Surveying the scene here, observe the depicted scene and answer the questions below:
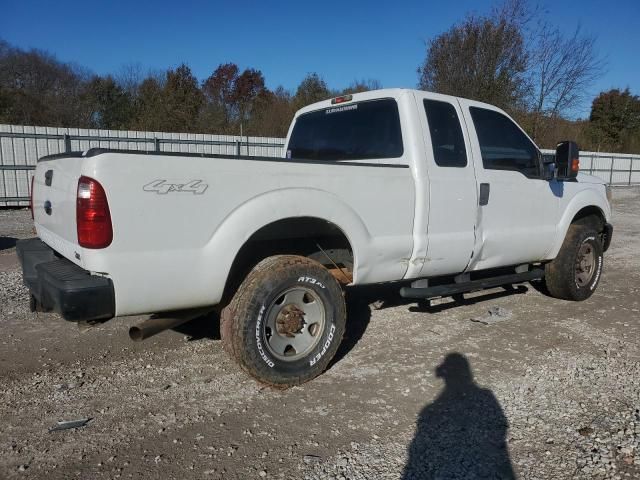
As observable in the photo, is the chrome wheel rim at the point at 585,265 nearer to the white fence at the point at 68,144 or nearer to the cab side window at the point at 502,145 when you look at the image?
the cab side window at the point at 502,145

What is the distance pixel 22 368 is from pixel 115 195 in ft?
6.56

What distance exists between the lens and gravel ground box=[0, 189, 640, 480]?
2.67 metres

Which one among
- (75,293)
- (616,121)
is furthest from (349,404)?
(616,121)

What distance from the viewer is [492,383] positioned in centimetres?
366

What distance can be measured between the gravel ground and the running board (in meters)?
0.46

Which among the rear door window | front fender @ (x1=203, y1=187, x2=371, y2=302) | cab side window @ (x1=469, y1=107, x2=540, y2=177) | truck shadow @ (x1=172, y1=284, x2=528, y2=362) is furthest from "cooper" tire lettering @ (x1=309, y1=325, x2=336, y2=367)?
cab side window @ (x1=469, y1=107, x2=540, y2=177)

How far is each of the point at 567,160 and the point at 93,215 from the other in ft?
14.0

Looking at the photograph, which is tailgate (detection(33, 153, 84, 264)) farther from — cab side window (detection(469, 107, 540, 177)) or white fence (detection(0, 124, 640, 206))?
white fence (detection(0, 124, 640, 206))

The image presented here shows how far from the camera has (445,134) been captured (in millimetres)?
4348

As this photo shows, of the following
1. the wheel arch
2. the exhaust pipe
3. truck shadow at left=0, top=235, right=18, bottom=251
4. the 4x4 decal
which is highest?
the 4x4 decal

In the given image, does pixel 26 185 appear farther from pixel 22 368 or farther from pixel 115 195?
pixel 115 195

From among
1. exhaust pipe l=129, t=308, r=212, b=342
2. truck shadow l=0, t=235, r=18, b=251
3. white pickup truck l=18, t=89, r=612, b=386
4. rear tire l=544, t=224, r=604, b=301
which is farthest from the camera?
truck shadow l=0, t=235, r=18, b=251

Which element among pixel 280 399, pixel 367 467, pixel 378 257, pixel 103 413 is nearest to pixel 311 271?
pixel 378 257

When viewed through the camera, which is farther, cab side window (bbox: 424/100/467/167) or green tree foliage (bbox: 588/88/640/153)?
green tree foliage (bbox: 588/88/640/153)
